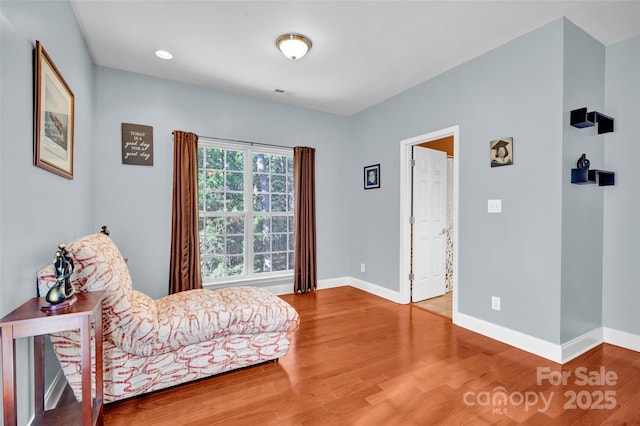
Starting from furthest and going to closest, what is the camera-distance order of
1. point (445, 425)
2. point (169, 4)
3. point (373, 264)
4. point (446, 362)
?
point (373, 264), point (446, 362), point (169, 4), point (445, 425)

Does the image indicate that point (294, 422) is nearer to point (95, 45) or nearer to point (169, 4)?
point (169, 4)

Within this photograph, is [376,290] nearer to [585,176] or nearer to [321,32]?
[585,176]

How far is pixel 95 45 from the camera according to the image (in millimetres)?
2818

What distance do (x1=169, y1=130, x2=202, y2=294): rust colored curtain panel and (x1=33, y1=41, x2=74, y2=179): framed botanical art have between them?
1.30 m

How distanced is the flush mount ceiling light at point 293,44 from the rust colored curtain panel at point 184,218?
1592 millimetres

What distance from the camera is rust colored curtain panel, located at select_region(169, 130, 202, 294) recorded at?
348cm

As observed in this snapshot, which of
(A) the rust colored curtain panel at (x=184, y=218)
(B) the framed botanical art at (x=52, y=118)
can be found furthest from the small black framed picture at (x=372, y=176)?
(B) the framed botanical art at (x=52, y=118)

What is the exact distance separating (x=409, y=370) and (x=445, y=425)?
1.94ft

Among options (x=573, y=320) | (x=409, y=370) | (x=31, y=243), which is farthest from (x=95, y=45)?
(x=573, y=320)

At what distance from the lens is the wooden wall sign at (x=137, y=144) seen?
3.35 metres

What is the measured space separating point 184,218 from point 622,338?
4483 mm

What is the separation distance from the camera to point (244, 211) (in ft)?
13.5

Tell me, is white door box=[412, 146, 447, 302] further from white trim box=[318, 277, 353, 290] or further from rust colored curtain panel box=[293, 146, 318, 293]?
rust colored curtain panel box=[293, 146, 318, 293]

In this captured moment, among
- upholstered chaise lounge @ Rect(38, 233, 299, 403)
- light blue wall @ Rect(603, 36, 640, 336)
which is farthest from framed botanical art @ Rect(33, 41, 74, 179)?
light blue wall @ Rect(603, 36, 640, 336)
